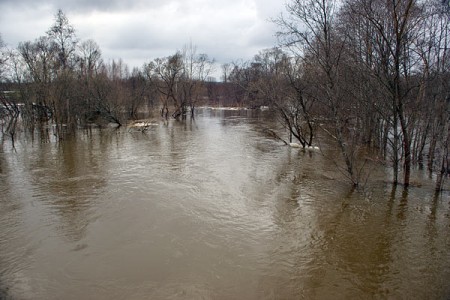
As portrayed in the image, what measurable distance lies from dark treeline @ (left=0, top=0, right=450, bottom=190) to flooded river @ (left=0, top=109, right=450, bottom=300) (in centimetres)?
256

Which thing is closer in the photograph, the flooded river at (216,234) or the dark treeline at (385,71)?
the flooded river at (216,234)

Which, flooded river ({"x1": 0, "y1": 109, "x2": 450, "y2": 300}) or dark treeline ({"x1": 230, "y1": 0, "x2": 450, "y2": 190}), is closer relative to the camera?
flooded river ({"x1": 0, "y1": 109, "x2": 450, "y2": 300})

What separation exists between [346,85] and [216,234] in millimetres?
10309

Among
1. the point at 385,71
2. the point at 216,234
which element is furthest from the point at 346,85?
the point at 216,234

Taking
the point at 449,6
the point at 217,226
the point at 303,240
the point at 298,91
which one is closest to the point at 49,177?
the point at 217,226

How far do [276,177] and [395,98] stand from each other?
17.7 ft

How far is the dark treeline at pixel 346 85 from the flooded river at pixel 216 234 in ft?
8.38

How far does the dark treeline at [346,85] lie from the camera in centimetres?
1053

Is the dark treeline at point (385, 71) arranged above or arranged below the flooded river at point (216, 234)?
above

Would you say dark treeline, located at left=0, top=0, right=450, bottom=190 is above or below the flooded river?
above

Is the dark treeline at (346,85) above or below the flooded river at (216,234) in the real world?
above

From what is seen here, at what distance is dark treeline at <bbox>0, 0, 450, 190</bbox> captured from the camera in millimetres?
10531

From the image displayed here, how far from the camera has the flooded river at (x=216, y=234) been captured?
19.6ft

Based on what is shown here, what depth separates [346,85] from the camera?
14.5 meters
